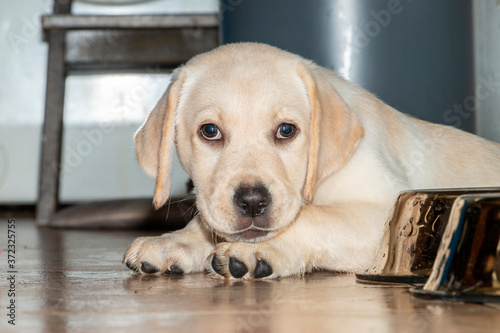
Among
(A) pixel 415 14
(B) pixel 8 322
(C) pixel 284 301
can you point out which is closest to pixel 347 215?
(C) pixel 284 301

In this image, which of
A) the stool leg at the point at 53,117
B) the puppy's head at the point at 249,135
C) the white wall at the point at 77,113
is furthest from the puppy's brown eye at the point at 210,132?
the white wall at the point at 77,113

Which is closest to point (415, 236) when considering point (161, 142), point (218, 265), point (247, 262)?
point (247, 262)

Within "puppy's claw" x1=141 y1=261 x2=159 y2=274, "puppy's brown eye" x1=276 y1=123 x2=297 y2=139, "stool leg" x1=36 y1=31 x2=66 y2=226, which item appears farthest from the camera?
"stool leg" x1=36 y1=31 x2=66 y2=226

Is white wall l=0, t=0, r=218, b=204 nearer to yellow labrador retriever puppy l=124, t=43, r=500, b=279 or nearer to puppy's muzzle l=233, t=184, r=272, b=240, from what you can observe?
yellow labrador retriever puppy l=124, t=43, r=500, b=279

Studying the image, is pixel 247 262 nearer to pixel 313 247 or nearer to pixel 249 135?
pixel 313 247

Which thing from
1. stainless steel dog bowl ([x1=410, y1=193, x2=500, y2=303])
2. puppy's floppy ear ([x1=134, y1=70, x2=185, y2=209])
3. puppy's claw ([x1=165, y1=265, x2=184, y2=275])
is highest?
puppy's floppy ear ([x1=134, y1=70, x2=185, y2=209])

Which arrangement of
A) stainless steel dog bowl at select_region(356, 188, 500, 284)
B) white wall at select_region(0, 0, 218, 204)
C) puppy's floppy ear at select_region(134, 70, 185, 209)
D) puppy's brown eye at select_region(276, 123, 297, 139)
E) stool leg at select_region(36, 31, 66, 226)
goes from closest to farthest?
stainless steel dog bowl at select_region(356, 188, 500, 284) < puppy's brown eye at select_region(276, 123, 297, 139) < puppy's floppy ear at select_region(134, 70, 185, 209) < stool leg at select_region(36, 31, 66, 226) < white wall at select_region(0, 0, 218, 204)

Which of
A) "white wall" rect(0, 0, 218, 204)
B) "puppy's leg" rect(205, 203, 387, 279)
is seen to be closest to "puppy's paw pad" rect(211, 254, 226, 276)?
"puppy's leg" rect(205, 203, 387, 279)
